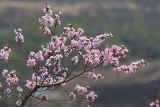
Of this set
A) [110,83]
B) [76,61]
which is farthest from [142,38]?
[76,61]

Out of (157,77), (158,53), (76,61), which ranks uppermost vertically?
(158,53)

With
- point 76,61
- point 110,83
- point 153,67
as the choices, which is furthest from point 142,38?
point 76,61

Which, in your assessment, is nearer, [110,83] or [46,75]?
[46,75]

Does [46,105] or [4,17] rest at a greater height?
[4,17]

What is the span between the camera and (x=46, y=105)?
172 feet

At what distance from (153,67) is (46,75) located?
227 feet

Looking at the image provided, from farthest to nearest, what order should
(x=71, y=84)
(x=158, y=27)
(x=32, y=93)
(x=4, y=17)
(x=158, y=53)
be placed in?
(x=4, y=17) → (x=158, y=27) → (x=158, y=53) → (x=71, y=84) → (x=32, y=93)

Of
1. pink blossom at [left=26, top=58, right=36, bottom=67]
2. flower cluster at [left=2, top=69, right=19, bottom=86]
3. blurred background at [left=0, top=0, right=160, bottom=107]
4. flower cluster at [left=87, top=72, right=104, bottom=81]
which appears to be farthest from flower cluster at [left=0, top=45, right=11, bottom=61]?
blurred background at [left=0, top=0, right=160, bottom=107]

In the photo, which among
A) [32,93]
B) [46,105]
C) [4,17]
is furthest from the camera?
[4,17]

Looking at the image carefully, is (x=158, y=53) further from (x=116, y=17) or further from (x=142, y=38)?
(x=116, y=17)

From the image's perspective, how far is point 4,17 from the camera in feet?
385

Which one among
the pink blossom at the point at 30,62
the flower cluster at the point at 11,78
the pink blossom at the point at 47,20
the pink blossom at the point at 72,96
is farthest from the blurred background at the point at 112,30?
the pink blossom at the point at 30,62

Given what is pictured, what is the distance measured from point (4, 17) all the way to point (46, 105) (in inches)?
2663

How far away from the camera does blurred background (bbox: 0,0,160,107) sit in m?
69.6
